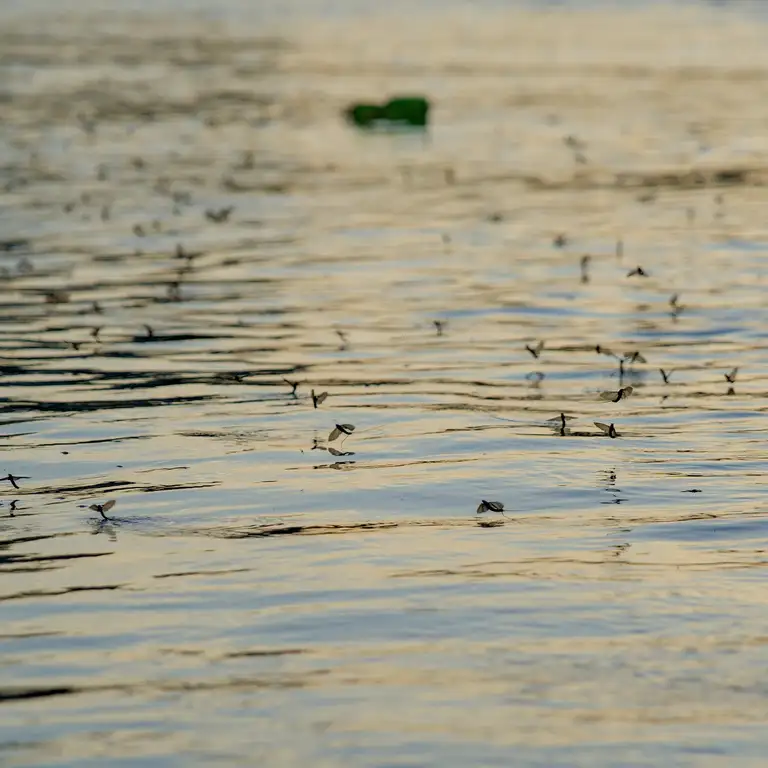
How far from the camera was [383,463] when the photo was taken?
963 cm

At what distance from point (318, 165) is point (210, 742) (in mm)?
19383

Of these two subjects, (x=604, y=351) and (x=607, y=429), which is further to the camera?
(x=604, y=351)

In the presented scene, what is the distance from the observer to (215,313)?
14.3 meters

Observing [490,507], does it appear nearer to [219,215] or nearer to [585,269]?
[585,269]

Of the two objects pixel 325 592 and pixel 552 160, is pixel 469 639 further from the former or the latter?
pixel 552 160

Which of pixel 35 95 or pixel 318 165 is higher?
pixel 35 95

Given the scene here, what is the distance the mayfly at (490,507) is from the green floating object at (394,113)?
71.9 ft

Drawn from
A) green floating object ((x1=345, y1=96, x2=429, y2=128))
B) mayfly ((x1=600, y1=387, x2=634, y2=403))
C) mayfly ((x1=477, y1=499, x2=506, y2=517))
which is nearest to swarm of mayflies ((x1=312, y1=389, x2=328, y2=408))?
mayfly ((x1=600, y1=387, x2=634, y2=403))

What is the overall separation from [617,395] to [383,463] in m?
2.10

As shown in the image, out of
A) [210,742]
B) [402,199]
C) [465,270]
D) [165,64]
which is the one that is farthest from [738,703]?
[165,64]

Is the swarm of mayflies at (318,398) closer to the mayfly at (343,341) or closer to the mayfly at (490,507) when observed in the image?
the mayfly at (343,341)

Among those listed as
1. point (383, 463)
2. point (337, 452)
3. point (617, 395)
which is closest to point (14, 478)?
point (337, 452)

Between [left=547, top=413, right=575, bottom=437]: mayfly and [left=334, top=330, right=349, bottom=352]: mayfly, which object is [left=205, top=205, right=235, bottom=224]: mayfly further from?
[left=547, top=413, right=575, bottom=437]: mayfly

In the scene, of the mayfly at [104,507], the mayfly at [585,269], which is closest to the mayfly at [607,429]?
the mayfly at [104,507]
